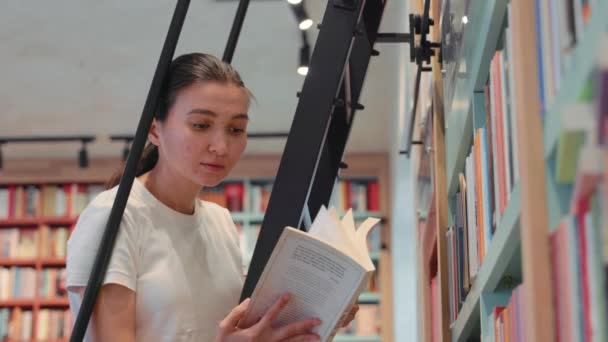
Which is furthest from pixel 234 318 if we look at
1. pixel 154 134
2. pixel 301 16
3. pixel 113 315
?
pixel 301 16

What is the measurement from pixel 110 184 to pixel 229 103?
34 centimetres

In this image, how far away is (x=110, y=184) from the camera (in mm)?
1768

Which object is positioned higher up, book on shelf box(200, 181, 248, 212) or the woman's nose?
book on shelf box(200, 181, 248, 212)

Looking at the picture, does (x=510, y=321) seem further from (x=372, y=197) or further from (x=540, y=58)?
(x=372, y=197)

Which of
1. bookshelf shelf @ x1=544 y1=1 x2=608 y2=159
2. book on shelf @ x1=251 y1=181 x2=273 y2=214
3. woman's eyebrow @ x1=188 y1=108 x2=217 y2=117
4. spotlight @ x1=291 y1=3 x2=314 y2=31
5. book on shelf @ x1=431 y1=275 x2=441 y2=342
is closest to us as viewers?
bookshelf shelf @ x1=544 y1=1 x2=608 y2=159

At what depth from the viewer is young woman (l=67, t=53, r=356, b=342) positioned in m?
1.52

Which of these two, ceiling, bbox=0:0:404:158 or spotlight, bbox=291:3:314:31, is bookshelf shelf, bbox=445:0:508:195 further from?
ceiling, bbox=0:0:404:158

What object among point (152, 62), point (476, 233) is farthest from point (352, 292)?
point (152, 62)

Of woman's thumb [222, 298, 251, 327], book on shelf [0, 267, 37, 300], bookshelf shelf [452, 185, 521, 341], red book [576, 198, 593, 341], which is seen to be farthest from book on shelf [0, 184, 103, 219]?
red book [576, 198, 593, 341]

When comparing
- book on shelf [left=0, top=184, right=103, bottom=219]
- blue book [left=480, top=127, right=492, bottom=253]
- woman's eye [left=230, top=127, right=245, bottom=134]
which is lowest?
blue book [left=480, top=127, right=492, bottom=253]

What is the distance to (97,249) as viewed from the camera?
4.98 ft

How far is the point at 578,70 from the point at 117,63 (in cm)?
433

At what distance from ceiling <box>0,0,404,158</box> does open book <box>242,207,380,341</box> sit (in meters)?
2.94

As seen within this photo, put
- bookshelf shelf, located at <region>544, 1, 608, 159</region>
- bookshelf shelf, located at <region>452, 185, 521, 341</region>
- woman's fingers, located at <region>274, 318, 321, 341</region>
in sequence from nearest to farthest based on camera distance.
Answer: bookshelf shelf, located at <region>544, 1, 608, 159</region>, bookshelf shelf, located at <region>452, 185, 521, 341</region>, woman's fingers, located at <region>274, 318, 321, 341</region>
